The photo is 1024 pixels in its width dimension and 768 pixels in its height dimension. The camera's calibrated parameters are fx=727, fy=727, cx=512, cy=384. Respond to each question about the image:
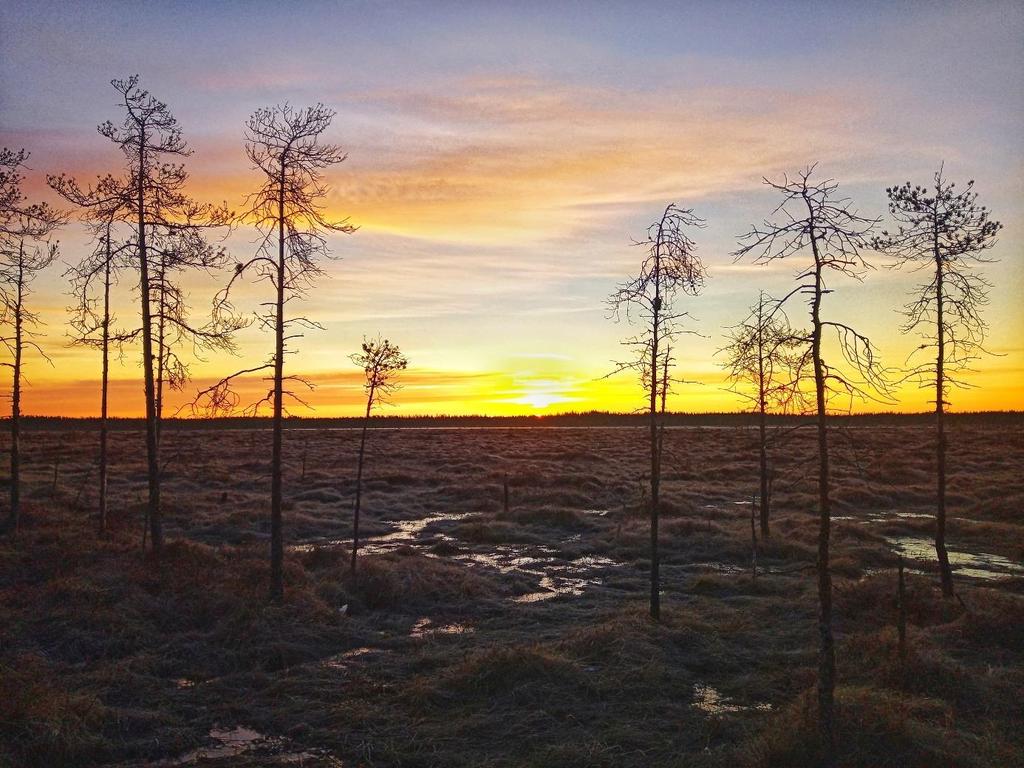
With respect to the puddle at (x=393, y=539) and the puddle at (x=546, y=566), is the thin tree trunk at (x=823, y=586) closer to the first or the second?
the puddle at (x=546, y=566)

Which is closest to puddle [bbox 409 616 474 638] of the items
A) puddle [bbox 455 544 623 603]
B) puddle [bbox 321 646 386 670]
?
puddle [bbox 321 646 386 670]

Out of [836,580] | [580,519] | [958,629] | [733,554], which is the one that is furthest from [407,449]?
[958,629]

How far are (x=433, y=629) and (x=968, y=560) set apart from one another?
62.8ft

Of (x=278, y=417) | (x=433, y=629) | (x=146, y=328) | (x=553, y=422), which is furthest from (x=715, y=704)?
(x=553, y=422)

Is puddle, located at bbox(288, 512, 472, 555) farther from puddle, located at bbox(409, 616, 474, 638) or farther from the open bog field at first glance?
puddle, located at bbox(409, 616, 474, 638)

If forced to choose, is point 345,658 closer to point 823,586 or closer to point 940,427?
point 823,586

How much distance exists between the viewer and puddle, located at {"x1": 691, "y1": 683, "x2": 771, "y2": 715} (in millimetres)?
11508

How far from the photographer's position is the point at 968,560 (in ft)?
81.4

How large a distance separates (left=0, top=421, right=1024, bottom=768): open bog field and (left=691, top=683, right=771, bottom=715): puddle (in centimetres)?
5

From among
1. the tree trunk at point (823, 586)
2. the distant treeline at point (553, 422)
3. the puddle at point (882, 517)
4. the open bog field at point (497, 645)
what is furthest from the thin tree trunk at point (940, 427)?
the distant treeline at point (553, 422)

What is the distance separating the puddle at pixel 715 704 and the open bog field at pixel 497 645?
5cm

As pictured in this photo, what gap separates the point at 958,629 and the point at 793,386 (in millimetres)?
9459

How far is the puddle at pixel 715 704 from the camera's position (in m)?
11.5

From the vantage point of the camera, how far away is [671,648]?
14.5 meters
